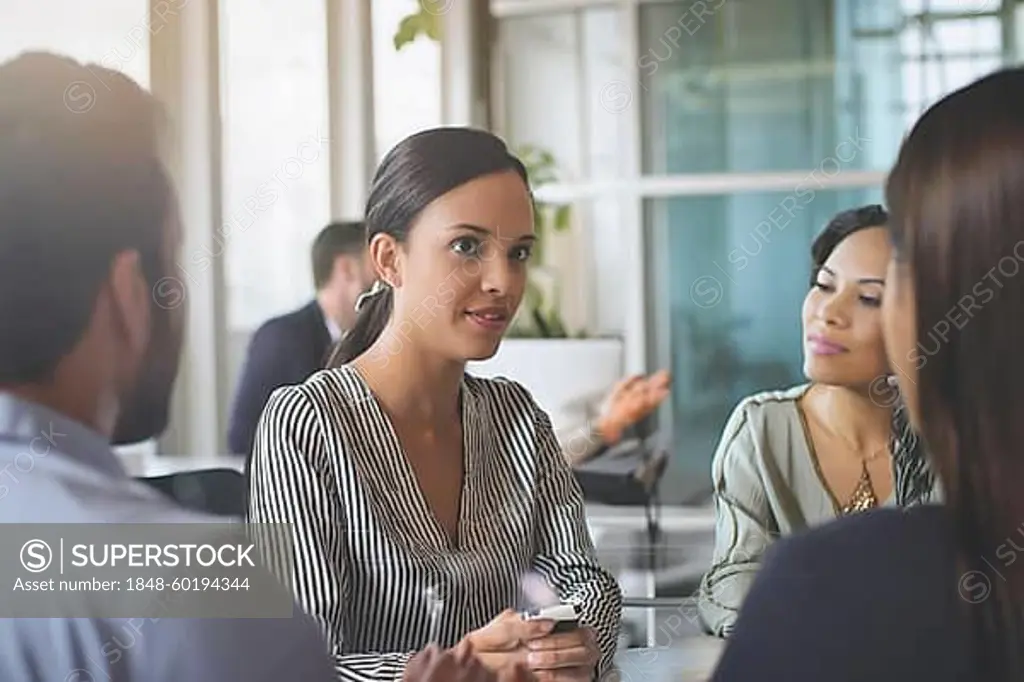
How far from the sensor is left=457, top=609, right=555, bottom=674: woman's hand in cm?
86

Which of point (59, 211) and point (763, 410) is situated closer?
point (59, 211)

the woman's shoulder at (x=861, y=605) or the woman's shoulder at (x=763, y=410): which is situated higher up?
the woman's shoulder at (x=763, y=410)

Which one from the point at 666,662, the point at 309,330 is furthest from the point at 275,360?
the point at 666,662

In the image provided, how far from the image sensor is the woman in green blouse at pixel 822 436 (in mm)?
877

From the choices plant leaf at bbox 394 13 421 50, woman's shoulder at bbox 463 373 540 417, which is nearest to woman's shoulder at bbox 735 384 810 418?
woman's shoulder at bbox 463 373 540 417

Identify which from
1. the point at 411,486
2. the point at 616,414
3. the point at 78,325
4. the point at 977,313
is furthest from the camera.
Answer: the point at 616,414

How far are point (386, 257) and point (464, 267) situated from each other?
65mm

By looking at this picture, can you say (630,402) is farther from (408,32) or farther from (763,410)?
(408,32)

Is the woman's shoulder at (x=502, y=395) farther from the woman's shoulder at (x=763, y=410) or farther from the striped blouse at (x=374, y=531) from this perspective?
the woman's shoulder at (x=763, y=410)

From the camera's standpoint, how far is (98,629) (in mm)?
762

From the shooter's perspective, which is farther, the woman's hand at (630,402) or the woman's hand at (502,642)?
the woman's hand at (630,402)

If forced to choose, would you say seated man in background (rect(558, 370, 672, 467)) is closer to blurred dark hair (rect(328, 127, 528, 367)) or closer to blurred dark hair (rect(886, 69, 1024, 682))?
blurred dark hair (rect(328, 127, 528, 367))

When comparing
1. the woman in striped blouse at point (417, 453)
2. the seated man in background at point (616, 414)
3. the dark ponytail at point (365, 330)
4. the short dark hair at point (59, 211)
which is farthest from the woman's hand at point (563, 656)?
the short dark hair at point (59, 211)

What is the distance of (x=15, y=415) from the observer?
79cm
